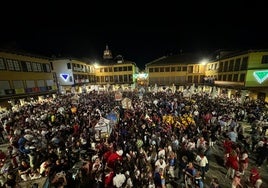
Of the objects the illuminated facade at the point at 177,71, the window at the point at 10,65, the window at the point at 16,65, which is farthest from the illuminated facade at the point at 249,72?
the window at the point at 10,65

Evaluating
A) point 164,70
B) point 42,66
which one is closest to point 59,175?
point 42,66

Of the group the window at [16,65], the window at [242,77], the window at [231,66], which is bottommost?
the window at [242,77]

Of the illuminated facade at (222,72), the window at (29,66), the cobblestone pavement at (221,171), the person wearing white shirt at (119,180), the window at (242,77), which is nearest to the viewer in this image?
the person wearing white shirt at (119,180)

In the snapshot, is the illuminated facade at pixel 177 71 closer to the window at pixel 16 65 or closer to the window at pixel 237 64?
the window at pixel 237 64

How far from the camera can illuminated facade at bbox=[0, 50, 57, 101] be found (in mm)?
18680

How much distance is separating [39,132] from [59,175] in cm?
605

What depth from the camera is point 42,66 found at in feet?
84.2

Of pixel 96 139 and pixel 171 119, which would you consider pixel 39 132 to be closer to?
pixel 96 139

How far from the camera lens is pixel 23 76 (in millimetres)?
21469

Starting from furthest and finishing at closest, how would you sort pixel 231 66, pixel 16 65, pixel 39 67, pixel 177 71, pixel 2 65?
pixel 177 71 → pixel 231 66 → pixel 39 67 → pixel 16 65 → pixel 2 65

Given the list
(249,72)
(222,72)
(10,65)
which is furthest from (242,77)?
(10,65)

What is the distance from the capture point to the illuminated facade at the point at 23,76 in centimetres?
1868

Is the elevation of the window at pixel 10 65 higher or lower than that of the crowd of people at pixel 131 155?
higher

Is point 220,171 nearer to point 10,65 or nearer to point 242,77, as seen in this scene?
point 242,77
